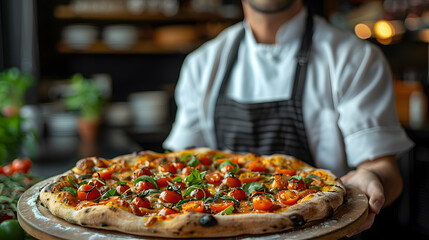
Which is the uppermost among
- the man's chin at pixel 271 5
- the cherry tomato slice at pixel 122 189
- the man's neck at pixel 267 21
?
the man's chin at pixel 271 5

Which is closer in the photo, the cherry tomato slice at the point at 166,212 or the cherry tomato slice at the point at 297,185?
the cherry tomato slice at the point at 166,212

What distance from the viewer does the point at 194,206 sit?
1.26m

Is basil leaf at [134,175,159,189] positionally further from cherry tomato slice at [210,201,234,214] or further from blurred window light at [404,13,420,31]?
blurred window light at [404,13,420,31]

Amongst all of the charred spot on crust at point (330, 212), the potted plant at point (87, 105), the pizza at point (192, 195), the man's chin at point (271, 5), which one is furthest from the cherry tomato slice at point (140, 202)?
the potted plant at point (87, 105)

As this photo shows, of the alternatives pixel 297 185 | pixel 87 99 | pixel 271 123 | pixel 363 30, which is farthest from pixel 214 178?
pixel 363 30

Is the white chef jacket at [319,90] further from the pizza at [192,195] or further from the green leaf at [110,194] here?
the green leaf at [110,194]

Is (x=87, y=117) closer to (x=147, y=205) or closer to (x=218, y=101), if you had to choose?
(x=218, y=101)

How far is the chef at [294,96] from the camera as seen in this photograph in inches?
78.5

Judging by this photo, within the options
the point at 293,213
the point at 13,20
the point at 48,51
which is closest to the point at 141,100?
the point at 48,51

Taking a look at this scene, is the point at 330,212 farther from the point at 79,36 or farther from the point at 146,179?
the point at 79,36

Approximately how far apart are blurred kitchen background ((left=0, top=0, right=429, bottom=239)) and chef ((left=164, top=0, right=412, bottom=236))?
60.7 inches

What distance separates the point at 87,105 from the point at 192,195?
316 cm

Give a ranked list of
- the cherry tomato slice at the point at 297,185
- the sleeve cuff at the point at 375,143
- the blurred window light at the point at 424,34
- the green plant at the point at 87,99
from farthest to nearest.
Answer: the blurred window light at the point at 424,34 < the green plant at the point at 87,99 < the sleeve cuff at the point at 375,143 < the cherry tomato slice at the point at 297,185

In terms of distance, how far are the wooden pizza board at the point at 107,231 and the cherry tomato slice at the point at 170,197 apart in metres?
0.21
